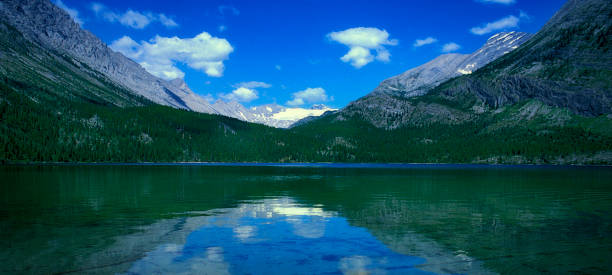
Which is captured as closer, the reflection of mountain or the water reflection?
the water reflection

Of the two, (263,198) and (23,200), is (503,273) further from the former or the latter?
(23,200)

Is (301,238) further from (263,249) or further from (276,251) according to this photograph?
(276,251)

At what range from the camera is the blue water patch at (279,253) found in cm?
2252

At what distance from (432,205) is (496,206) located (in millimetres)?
8073

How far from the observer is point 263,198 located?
205ft

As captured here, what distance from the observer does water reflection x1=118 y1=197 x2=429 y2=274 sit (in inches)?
890

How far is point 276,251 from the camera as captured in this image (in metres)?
26.8

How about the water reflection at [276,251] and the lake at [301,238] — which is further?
the lake at [301,238]

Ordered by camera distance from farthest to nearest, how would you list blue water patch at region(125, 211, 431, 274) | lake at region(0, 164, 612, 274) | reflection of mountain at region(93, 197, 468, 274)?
lake at region(0, 164, 612, 274) < reflection of mountain at region(93, 197, 468, 274) < blue water patch at region(125, 211, 431, 274)

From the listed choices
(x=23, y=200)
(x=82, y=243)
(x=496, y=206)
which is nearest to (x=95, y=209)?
(x=23, y=200)

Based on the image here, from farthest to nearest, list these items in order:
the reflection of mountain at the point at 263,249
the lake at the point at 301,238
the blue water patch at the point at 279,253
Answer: the lake at the point at 301,238, the reflection of mountain at the point at 263,249, the blue water patch at the point at 279,253

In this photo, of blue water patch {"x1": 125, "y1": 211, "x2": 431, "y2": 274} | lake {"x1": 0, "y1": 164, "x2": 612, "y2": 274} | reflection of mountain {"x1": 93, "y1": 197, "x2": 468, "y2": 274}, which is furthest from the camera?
lake {"x1": 0, "y1": 164, "x2": 612, "y2": 274}

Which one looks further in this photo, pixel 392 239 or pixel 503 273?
pixel 392 239

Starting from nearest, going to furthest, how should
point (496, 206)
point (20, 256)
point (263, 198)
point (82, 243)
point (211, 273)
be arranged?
1. point (211, 273)
2. point (20, 256)
3. point (82, 243)
4. point (496, 206)
5. point (263, 198)
